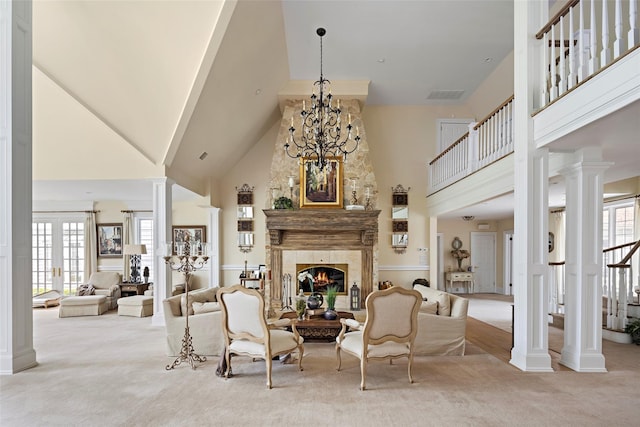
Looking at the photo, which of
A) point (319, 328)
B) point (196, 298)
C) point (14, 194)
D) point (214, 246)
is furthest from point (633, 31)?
point (214, 246)

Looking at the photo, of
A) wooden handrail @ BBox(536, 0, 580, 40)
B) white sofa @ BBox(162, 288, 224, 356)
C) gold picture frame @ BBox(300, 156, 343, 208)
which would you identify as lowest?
white sofa @ BBox(162, 288, 224, 356)

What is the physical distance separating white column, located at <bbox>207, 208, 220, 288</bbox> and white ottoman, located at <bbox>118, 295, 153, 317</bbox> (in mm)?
2063

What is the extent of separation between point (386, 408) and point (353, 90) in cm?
717

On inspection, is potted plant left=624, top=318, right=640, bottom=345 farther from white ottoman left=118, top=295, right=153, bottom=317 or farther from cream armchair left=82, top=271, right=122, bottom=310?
cream armchair left=82, top=271, right=122, bottom=310

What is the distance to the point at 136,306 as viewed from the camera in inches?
324

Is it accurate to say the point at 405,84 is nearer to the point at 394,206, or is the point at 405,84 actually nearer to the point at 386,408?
the point at 394,206

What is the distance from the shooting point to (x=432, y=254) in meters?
10.2

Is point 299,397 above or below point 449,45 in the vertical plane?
below

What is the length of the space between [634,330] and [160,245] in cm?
776

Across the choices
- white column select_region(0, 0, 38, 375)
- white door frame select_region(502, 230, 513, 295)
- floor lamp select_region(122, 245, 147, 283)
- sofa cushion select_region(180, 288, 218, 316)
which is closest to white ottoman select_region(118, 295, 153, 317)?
floor lamp select_region(122, 245, 147, 283)

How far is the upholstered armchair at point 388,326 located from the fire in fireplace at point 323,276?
4.94 m

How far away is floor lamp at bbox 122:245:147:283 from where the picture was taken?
9.65 metres

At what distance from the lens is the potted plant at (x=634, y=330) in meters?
6.02

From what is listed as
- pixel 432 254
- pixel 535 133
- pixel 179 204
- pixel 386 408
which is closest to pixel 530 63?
pixel 535 133
